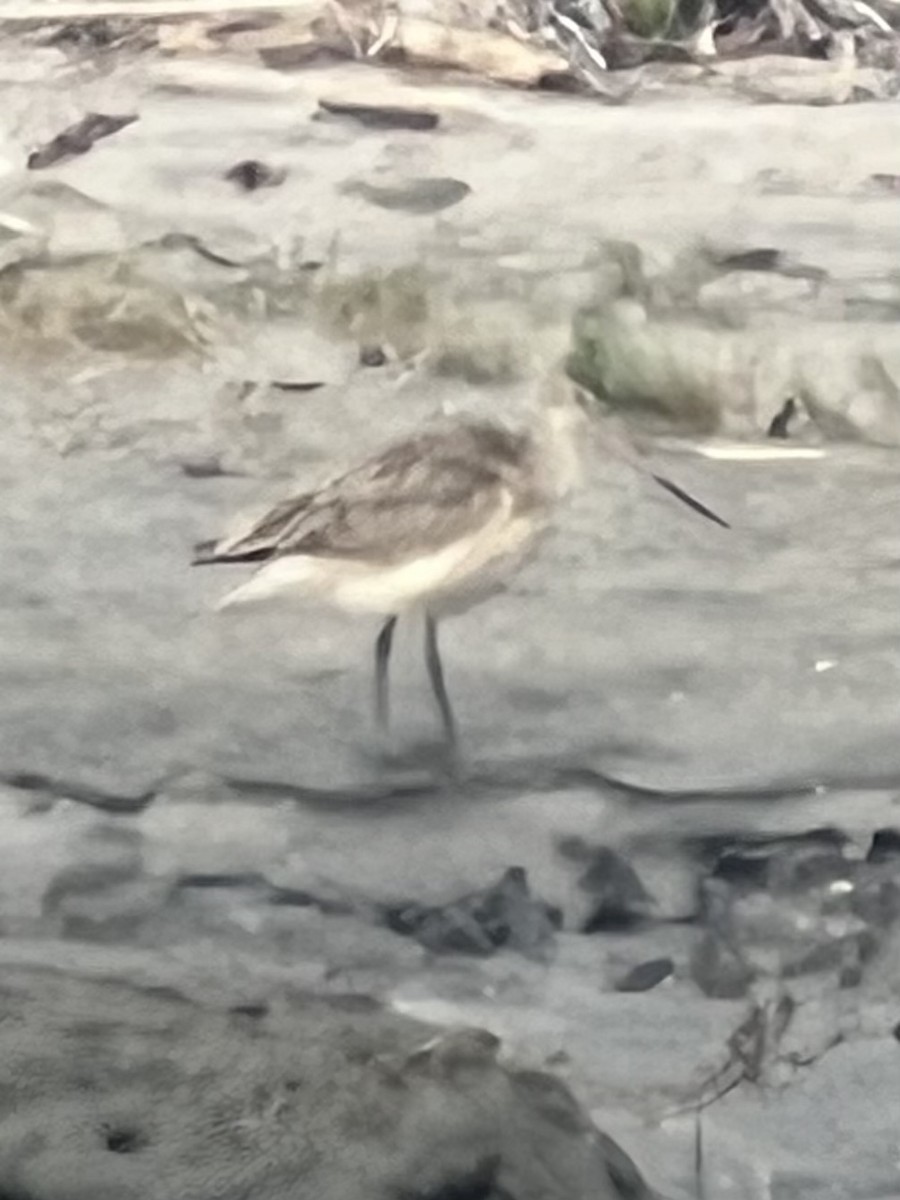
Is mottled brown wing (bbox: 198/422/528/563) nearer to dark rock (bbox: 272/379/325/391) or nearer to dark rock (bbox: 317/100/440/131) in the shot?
dark rock (bbox: 272/379/325/391)

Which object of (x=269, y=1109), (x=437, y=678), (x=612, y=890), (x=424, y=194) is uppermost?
(x=424, y=194)

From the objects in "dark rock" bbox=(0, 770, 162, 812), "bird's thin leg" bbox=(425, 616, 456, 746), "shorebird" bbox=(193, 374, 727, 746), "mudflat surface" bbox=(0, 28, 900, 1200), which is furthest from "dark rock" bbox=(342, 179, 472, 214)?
"dark rock" bbox=(0, 770, 162, 812)

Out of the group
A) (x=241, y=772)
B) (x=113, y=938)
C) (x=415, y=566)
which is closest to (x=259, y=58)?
(x=415, y=566)

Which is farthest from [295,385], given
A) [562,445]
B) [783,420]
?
[783,420]

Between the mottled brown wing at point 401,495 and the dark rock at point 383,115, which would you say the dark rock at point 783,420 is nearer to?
the mottled brown wing at point 401,495

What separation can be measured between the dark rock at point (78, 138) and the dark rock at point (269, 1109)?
18.8 inches

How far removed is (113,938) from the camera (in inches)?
33.7

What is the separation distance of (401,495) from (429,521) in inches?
0.9

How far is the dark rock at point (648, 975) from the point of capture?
0.83 m

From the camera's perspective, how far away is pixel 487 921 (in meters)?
0.83

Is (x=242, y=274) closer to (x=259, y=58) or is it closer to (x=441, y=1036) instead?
(x=259, y=58)

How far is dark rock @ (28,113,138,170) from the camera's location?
30.0 inches

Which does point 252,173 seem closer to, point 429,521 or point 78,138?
point 78,138

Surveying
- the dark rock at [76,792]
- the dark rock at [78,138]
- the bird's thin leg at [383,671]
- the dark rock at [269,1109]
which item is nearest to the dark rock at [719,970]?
the dark rock at [269,1109]
